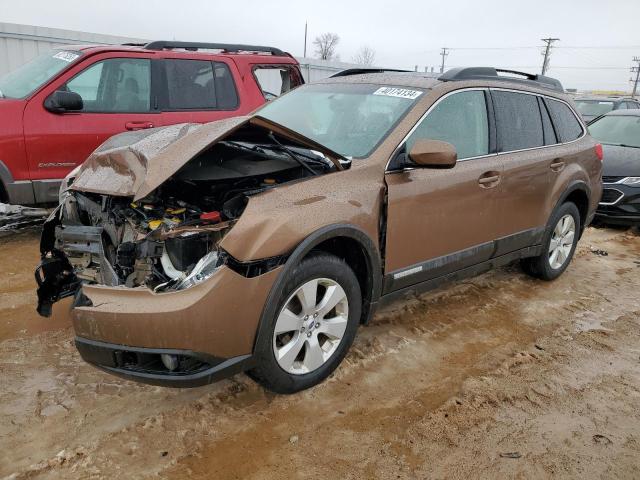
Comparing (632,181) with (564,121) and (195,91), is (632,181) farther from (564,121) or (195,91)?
(195,91)

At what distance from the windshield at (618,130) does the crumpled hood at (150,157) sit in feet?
22.3

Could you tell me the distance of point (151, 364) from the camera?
2.37 metres

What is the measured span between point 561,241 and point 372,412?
305cm

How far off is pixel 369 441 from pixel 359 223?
45.6 inches

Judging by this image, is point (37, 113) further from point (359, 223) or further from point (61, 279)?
point (359, 223)

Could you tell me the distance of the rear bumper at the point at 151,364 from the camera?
90.7 inches

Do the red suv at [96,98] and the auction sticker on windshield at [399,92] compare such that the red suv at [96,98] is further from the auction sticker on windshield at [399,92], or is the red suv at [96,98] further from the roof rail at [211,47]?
the auction sticker on windshield at [399,92]

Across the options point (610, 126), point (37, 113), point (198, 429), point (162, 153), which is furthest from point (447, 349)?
point (610, 126)

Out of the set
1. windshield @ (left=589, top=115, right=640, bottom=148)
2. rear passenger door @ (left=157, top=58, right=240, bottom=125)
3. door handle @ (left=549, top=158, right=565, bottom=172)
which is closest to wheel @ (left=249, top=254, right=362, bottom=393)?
door handle @ (left=549, top=158, right=565, bottom=172)

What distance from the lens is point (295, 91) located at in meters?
4.22

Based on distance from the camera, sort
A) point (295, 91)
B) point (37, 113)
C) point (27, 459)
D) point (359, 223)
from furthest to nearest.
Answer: point (37, 113), point (295, 91), point (359, 223), point (27, 459)

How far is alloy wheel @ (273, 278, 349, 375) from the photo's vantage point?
2.66 meters

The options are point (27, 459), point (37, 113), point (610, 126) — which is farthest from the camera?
point (610, 126)

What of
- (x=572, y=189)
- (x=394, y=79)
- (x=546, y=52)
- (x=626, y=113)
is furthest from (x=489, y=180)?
(x=546, y=52)
